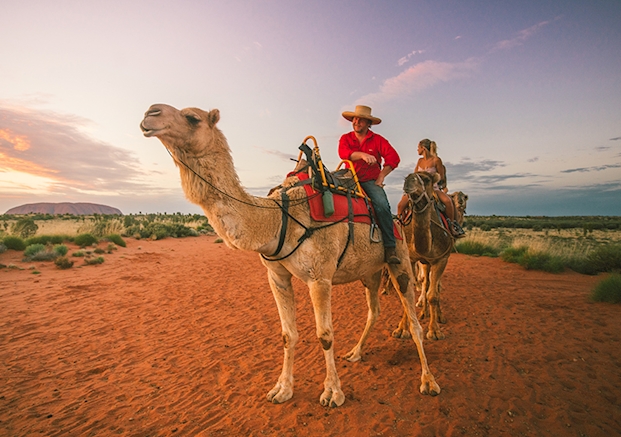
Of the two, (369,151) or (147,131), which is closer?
(147,131)

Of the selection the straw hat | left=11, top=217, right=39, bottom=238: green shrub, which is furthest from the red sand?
left=11, top=217, right=39, bottom=238: green shrub

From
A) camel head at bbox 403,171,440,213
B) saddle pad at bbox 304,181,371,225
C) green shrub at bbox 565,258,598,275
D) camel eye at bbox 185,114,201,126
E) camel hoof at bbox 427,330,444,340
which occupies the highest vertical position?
camel eye at bbox 185,114,201,126

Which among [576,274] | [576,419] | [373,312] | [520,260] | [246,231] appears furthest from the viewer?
[520,260]

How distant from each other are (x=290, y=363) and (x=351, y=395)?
2.98ft

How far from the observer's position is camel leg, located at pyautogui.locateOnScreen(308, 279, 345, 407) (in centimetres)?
352

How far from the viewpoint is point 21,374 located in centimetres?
484

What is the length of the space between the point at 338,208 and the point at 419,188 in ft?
6.30

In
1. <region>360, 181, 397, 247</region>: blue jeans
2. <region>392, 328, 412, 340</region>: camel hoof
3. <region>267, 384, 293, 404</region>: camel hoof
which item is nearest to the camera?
<region>267, 384, 293, 404</region>: camel hoof

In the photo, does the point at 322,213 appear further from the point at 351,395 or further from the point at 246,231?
the point at 351,395

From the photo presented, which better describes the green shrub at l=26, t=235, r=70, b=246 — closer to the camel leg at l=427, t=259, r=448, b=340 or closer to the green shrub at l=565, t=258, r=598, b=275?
the camel leg at l=427, t=259, r=448, b=340

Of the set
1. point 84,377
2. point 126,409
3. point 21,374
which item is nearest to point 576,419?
point 126,409

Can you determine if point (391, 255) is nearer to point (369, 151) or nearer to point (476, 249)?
point (369, 151)

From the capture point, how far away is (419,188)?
508 centimetres

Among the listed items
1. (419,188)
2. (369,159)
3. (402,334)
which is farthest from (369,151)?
(402,334)
